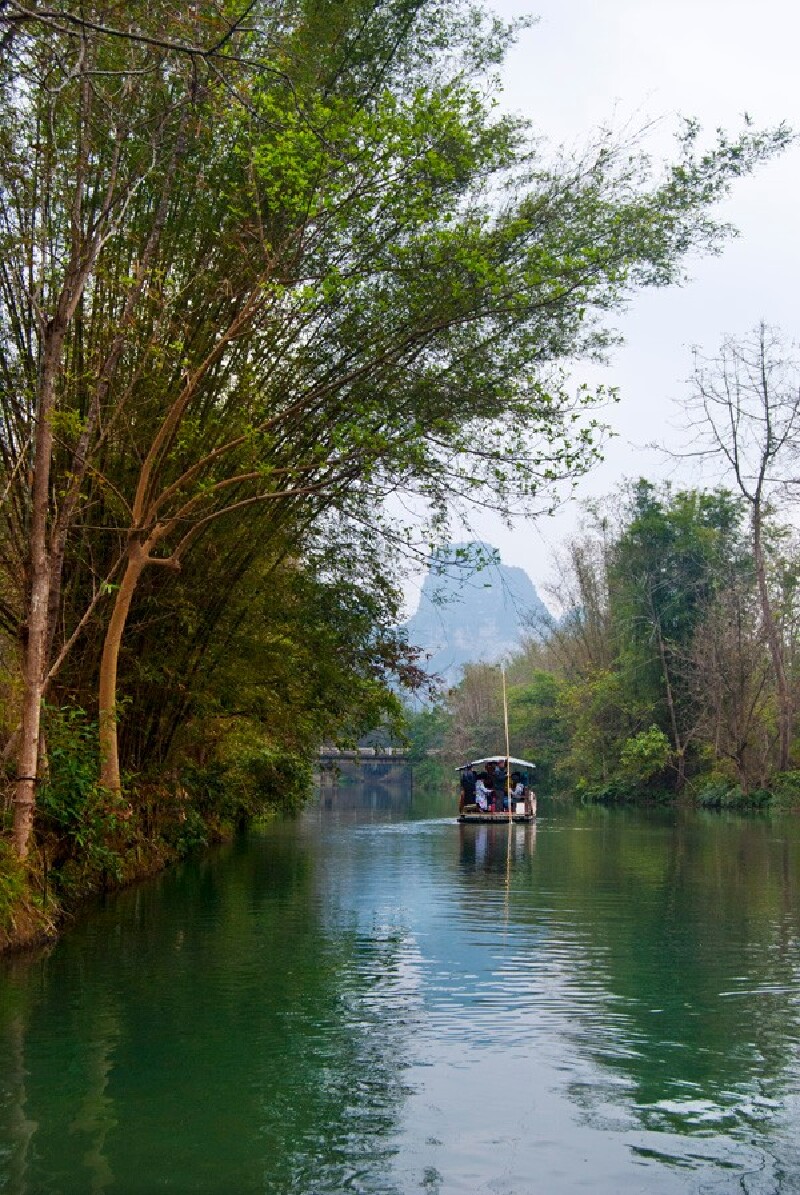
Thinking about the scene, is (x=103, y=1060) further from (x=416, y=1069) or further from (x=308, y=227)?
(x=308, y=227)

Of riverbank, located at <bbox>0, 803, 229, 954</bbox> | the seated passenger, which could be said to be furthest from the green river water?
the seated passenger

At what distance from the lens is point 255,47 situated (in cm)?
1291

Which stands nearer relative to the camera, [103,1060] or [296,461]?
[103,1060]

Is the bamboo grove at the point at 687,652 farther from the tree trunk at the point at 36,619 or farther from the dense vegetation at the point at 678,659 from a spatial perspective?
the tree trunk at the point at 36,619

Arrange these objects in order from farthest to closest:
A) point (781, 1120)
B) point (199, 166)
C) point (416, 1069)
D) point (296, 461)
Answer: point (296, 461), point (199, 166), point (416, 1069), point (781, 1120)

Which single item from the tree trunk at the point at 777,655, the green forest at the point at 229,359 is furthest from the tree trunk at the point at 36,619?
the tree trunk at the point at 777,655

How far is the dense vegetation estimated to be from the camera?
46188 millimetres

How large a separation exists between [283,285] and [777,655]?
103 feet

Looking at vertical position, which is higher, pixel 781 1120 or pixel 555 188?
pixel 555 188

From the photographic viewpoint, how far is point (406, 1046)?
8.58 meters

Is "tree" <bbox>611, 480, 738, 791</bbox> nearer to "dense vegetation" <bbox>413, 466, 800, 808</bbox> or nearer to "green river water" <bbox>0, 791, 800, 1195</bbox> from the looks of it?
"dense vegetation" <bbox>413, 466, 800, 808</bbox>

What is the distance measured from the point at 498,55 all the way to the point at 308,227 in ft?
9.19

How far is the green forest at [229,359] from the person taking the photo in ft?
40.3

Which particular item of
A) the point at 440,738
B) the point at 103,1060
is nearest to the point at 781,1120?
the point at 103,1060
